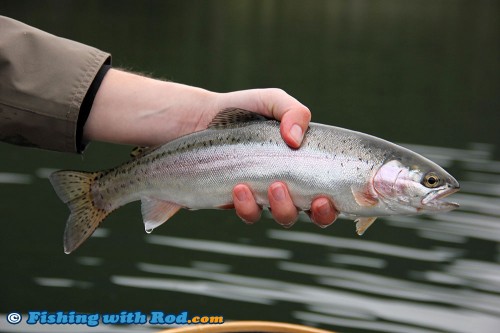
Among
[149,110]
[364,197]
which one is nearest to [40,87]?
[149,110]

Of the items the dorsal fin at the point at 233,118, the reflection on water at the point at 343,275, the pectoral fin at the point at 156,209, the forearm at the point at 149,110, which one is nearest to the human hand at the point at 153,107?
the forearm at the point at 149,110

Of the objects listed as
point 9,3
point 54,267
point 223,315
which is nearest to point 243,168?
point 223,315

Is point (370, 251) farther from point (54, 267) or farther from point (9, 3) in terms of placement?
point (9, 3)

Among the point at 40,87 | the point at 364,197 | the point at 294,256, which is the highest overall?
the point at 40,87

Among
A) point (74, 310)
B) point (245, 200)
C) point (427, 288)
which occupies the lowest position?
point (74, 310)

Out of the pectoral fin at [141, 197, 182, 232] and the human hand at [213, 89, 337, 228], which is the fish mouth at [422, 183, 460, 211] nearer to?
the human hand at [213, 89, 337, 228]

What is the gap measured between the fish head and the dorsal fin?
0.59m

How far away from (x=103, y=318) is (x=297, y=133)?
460cm

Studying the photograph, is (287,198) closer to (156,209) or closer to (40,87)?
(156,209)

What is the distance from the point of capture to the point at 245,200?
393 centimetres

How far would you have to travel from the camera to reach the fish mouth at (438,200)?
3750 mm

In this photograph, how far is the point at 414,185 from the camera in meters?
3.76

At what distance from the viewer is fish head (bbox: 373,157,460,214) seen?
3.73m

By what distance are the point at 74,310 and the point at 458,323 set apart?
3442 millimetres
